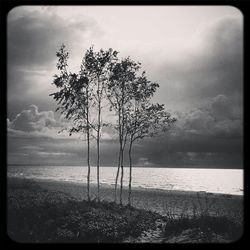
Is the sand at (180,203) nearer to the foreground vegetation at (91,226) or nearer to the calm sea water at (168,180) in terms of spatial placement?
the foreground vegetation at (91,226)

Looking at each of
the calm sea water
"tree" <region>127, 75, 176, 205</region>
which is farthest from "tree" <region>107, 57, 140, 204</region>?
the calm sea water

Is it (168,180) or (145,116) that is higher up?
(145,116)

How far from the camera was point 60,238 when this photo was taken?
43.6ft

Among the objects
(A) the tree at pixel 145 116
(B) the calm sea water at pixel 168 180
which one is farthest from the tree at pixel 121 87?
(B) the calm sea water at pixel 168 180

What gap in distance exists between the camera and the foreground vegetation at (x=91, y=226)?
13.3 m

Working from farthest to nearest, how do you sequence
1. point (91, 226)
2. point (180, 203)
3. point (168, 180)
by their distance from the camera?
1. point (168, 180)
2. point (180, 203)
3. point (91, 226)

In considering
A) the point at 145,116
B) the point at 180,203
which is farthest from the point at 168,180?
the point at 145,116

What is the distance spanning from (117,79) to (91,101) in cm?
212

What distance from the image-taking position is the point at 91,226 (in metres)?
14.8

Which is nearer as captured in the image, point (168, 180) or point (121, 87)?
point (121, 87)

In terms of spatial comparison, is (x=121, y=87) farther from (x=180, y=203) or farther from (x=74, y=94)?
(x=180, y=203)

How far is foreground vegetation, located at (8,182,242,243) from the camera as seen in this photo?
13.3 meters

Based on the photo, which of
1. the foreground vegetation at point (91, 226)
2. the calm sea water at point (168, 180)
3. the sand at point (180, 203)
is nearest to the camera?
the foreground vegetation at point (91, 226)
